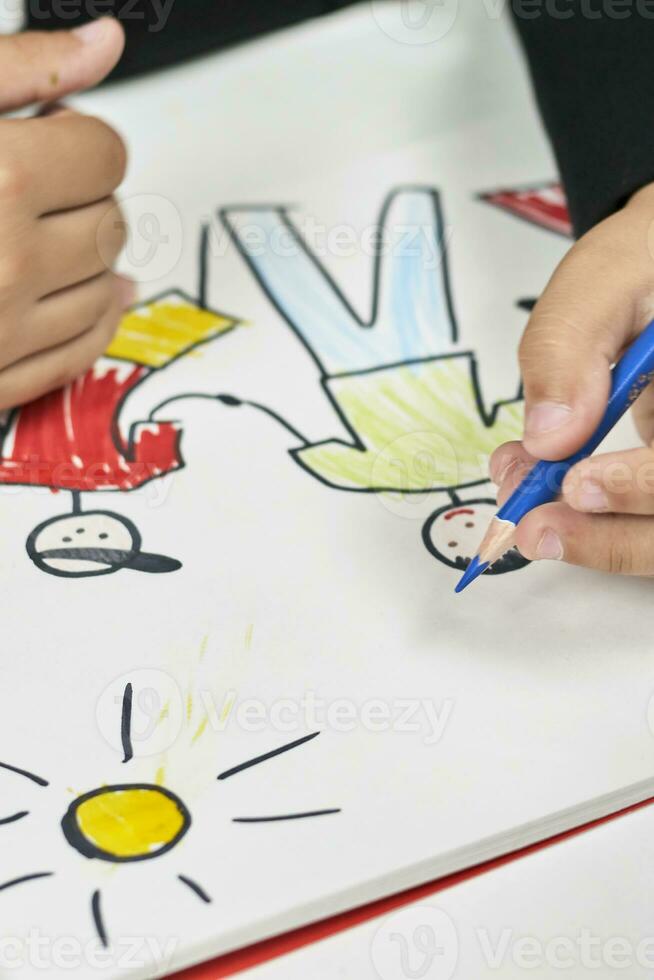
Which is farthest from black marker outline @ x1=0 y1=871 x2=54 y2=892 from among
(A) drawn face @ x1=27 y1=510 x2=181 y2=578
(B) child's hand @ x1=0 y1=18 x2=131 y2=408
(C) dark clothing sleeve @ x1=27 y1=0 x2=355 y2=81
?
(C) dark clothing sleeve @ x1=27 y1=0 x2=355 y2=81

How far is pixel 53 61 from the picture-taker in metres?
0.61

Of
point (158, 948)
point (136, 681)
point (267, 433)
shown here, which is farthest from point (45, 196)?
point (158, 948)

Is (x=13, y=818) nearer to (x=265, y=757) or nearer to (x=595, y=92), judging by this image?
(x=265, y=757)

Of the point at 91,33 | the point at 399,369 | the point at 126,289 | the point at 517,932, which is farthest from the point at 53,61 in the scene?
the point at 517,932

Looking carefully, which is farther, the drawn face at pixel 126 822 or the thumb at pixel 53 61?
the thumb at pixel 53 61

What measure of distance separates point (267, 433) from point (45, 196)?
0.17 metres

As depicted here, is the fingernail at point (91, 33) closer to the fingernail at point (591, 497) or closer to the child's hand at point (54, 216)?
the child's hand at point (54, 216)

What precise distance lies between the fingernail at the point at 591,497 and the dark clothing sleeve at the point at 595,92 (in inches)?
7.5

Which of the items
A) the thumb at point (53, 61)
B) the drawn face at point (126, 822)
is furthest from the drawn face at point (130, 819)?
the thumb at point (53, 61)

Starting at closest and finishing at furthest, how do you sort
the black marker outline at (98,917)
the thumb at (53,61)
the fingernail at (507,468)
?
the black marker outline at (98,917)
the fingernail at (507,468)
the thumb at (53,61)

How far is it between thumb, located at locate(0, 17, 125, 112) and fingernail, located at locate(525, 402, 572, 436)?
0.35m

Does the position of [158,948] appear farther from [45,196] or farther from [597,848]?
[45,196]

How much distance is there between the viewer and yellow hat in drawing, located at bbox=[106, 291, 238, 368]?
0.66 metres

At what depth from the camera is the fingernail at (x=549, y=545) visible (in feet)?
1.47
